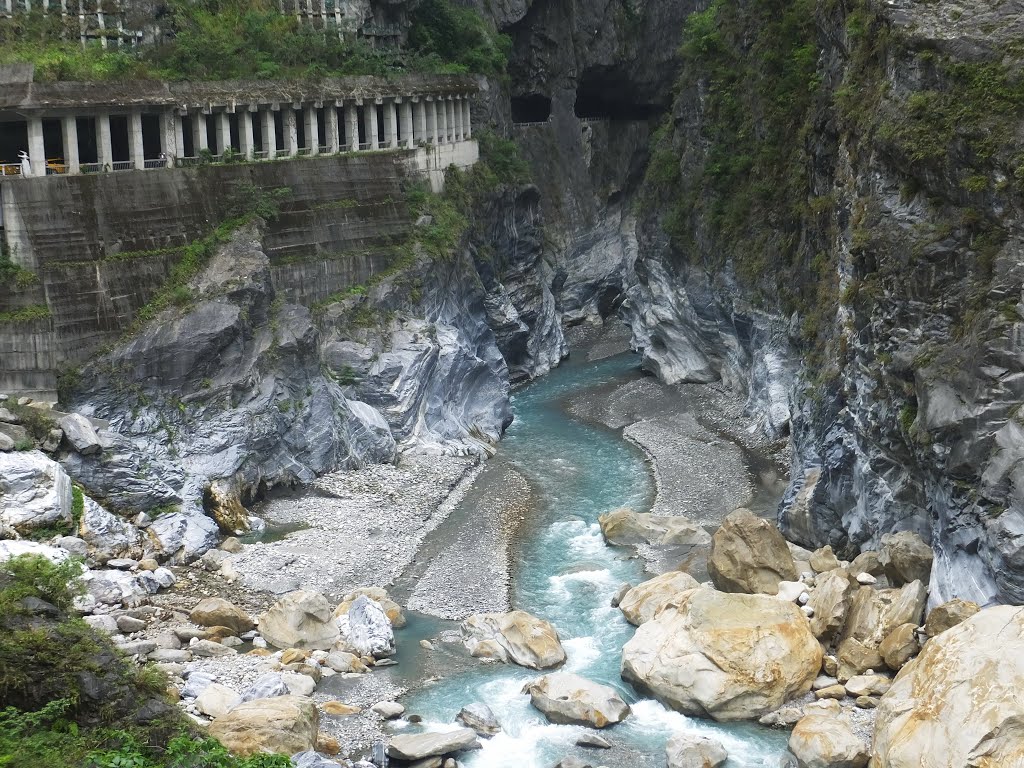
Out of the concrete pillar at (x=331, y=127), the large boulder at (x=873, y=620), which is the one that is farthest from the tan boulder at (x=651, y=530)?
the concrete pillar at (x=331, y=127)

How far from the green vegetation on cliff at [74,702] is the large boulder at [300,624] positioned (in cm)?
659

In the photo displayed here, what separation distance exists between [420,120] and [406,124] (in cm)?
111

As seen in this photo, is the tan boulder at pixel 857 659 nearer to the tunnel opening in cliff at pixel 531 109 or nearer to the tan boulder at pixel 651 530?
the tan boulder at pixel 651 530

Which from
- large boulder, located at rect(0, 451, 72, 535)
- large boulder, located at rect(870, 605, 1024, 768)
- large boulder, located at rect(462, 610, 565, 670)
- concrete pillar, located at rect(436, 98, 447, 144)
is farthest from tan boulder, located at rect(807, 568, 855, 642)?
concrete pillar, located at rect(436, 98, 447, 144)

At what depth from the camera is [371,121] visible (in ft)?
196

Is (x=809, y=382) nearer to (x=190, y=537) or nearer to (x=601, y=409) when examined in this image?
(x=601, y=409)

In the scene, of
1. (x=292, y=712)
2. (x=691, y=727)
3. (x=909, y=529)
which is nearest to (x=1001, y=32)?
(x=909, y=529)

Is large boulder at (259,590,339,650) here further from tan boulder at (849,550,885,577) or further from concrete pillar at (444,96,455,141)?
concrete pillar at (444,96,455,141)

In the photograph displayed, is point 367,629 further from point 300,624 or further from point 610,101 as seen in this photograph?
point 610,101

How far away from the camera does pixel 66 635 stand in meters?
27.3

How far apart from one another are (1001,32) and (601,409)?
29.3m

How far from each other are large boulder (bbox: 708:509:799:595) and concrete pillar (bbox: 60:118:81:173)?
83.8ft

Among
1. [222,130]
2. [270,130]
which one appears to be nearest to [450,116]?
[270,130]

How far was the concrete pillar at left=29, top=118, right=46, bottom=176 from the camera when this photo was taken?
4516 centimetres
